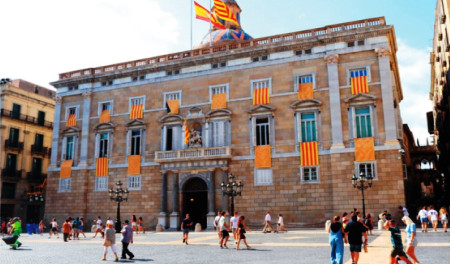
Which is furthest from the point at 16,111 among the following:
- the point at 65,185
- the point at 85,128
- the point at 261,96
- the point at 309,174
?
the point at 309,174

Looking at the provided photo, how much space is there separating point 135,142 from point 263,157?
43.1 ft

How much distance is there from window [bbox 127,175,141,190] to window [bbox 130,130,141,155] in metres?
2.34

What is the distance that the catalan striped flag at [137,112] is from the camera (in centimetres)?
3797

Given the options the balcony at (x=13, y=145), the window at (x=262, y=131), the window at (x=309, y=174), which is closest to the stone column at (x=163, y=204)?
the window at (x=262, y=131)

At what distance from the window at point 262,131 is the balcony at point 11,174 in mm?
32033

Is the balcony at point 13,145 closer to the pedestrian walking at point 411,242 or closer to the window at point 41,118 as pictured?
the window at point 41,118

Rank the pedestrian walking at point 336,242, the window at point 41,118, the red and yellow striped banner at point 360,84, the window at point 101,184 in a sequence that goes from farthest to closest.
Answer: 1. the window at point 41,118
2. the window at point 101,184
3. the red and yellow striped banner at point 360,84
4. the pedestrian walking at point 336,242

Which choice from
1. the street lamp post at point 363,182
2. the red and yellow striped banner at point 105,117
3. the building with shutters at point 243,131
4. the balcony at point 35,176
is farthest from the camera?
the balcony at point 35,176

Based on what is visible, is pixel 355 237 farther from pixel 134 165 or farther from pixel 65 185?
pixel 65 185

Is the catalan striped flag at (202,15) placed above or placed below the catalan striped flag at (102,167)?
above

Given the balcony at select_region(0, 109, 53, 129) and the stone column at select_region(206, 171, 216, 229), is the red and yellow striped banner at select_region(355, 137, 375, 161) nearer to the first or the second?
the stone column at select_region(206, 171, 216, 229)

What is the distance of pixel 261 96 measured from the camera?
3369cm

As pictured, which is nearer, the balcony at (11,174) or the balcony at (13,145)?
the balcony at (11,174)

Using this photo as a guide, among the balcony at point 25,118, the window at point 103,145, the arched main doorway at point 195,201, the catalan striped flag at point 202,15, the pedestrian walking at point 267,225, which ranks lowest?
the pedestrian walking at point 267,225
